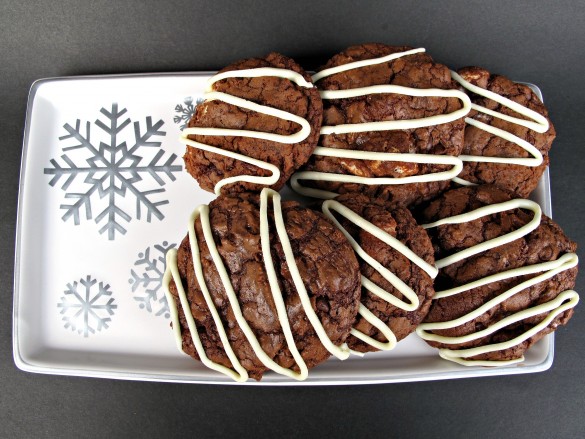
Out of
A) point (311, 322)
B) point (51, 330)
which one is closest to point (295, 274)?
point (311, 322)

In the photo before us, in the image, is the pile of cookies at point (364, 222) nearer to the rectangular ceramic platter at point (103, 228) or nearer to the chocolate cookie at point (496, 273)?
the chocolate cookie at point (496, 273)

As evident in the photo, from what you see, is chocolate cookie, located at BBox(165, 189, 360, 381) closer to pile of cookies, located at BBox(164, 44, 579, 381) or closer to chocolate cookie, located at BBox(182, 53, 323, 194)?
pile of cookies, located at BBox(164, 44, 579, 381)

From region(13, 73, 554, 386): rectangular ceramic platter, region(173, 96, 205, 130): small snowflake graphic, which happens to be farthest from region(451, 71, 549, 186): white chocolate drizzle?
region(173, 96, 205, 130): small snowflake graphic

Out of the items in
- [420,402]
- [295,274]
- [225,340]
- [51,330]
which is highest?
[295,274]

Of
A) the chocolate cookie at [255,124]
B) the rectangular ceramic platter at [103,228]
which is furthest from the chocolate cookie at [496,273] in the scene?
the chocolate cookie at [255,124]

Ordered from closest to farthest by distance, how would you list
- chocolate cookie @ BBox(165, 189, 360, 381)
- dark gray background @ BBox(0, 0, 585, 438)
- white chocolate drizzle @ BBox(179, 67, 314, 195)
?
chocolate cookie @ BBox(165, 189, 360, 381) → white chocolate drizzle @ BBox(179, 67, 314, 195) → dark gray background @ BBox(0, 0, 585, 438)

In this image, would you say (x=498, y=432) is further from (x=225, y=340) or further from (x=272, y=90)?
(x=272, y=90)
